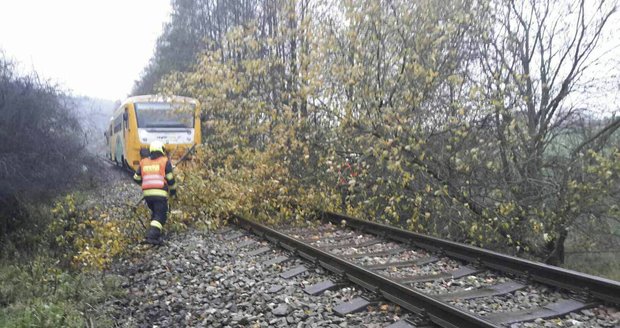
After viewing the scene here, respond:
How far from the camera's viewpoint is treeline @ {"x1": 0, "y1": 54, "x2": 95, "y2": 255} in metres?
11.5

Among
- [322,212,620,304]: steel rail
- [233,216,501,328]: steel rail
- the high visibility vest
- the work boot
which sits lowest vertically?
the work boot

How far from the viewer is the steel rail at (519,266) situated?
445 cm

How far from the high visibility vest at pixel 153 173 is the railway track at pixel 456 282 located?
2.39 m

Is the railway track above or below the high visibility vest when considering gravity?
below

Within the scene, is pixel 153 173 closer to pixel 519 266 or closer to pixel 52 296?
pixel 52 296

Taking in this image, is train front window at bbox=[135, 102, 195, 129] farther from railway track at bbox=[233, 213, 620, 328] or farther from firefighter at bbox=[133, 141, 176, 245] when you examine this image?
railway track at bbox=[233, 213, 620, 328]

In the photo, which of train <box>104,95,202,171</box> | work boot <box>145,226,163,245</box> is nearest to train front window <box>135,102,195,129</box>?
train <box>104,95,202,171</box>

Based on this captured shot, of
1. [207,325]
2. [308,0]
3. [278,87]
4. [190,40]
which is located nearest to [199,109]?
[278,87]

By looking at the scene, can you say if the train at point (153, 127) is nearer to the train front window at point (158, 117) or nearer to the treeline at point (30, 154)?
the train front window at point (158, 117)

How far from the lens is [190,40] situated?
29.4 metres

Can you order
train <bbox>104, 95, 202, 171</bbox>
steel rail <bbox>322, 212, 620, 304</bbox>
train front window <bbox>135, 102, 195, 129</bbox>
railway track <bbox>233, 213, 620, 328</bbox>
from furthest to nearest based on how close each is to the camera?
train front window <bbox>135, 102, 195, 129</bbox> → train <bbox>104, 95, 202, 171</bbox> → steel rail <bbox>322, 212, 620, 304</bbox> → railway track <bbox>233, 213, 620, 328</bbox>

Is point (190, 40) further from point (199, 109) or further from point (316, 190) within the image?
point (316, 190)

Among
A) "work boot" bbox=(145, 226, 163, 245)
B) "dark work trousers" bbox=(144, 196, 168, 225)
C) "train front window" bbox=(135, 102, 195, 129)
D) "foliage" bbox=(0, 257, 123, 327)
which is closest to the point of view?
"foliage" bbox=(0, 257, 123, 327)

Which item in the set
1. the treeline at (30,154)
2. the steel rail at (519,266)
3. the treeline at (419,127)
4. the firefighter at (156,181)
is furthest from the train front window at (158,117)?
the steel rail at (519,266)
